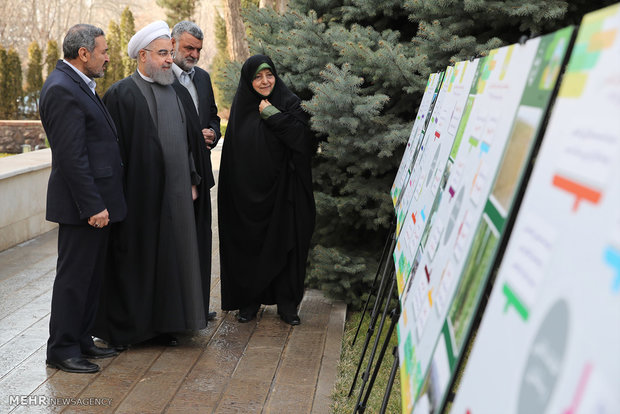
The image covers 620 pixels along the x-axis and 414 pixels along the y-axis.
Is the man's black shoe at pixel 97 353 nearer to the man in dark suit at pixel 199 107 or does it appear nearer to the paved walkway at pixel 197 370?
the paved walkway at pixel 197 370

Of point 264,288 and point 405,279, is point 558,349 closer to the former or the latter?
point 405,279

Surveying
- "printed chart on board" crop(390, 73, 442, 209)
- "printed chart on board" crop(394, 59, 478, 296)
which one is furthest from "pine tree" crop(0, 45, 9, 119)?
"printed chart on board" crop(394, 59, 478, 296)

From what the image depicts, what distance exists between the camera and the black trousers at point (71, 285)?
4.55 meters

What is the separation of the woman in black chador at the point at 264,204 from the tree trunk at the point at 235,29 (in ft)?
30.1

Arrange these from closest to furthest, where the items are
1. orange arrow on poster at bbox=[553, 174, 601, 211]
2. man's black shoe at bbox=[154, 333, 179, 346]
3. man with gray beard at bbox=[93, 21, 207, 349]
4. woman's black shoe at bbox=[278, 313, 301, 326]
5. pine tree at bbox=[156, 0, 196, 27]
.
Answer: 1. orange arrow on poster at bbox=[553, 174, 601, 211]
2. man with gray beard at bbox=[93, 21, 207, 349]
3. man's black shoe at bbox=[154, 333, 179, 346]
4. woman's black shoe at bbox=[278, 313, 301, 326]
5. pine tree at bbox=[156, 0, 196, 27]

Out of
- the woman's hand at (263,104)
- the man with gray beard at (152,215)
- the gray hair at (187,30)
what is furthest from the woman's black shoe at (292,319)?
the gray hair at (187,30)

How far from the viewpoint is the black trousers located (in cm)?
455

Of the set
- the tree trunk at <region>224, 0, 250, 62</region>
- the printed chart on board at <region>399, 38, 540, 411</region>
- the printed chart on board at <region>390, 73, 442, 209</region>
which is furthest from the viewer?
the tree trunk at <region>224, 0, 250, 62</region>

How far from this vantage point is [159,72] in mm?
5051

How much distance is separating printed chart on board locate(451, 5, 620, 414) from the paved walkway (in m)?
2.98

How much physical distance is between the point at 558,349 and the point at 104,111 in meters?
4.03

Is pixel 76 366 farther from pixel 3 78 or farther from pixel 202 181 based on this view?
pixel 3 78

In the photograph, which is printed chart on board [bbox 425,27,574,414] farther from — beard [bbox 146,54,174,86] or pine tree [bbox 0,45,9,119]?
pine tree [bbox 0,45,9,119]

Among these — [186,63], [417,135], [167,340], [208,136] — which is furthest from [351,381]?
[186,63]
